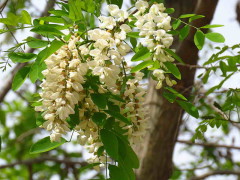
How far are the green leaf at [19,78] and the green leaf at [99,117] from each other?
0.90ft

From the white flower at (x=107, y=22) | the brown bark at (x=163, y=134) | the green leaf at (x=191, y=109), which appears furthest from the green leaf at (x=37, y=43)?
the brown bark at (x=163, y=134)

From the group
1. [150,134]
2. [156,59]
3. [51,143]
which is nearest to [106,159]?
[51,143]

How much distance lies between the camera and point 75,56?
123cm

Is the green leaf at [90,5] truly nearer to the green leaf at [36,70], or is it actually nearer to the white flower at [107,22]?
the white flower at [107,22]

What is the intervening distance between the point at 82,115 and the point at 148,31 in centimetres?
33

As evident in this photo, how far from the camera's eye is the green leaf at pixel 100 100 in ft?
4.11

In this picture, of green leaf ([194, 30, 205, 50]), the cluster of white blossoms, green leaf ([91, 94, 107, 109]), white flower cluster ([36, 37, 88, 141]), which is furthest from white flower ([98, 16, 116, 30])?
green leaf ([194, 30, 205, 50])

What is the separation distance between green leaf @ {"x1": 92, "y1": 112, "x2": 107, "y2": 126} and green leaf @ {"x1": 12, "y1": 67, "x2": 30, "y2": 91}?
0.90 ft

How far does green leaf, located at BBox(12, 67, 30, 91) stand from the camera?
4.46 ft

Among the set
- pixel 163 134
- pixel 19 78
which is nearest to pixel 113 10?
pixel 19 78

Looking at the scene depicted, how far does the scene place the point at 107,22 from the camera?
4.01ft

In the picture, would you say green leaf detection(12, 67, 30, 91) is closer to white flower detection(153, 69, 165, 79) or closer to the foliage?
the foliage

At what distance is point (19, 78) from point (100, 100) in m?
0.30

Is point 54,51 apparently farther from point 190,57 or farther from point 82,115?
point 190,57
